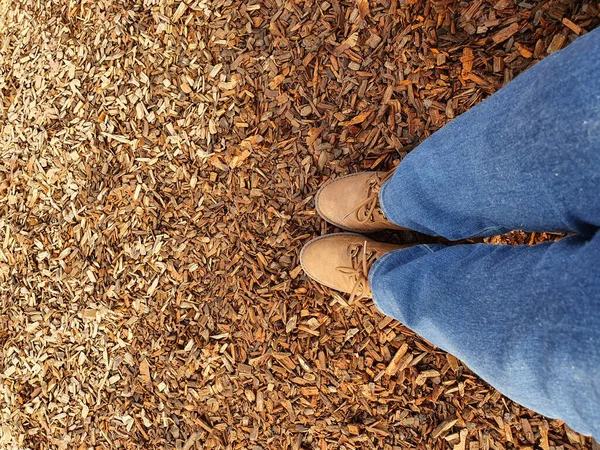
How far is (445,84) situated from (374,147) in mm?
325

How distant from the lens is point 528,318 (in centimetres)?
86

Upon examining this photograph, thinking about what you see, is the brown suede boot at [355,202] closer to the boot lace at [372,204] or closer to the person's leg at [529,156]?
the boot lace at [372,204]

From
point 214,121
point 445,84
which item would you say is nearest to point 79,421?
point 214,121

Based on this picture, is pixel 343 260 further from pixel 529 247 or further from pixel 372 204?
pixel 529 247

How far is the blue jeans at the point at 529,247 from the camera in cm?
77

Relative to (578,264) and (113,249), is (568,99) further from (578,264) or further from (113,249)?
(113,249)

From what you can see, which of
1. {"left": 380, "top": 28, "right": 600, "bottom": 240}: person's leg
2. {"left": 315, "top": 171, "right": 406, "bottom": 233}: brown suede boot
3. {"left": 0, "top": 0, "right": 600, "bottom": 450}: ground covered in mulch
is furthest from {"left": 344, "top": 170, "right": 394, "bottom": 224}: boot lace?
{"left": 380, "top": 28, "right": 600, "bottom": 240}: person's leg

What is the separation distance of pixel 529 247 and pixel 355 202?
31.7 inches

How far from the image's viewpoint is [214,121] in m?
1.98

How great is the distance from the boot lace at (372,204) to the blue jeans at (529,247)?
16.2 inches

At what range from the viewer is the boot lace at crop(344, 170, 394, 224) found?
1.65 metres

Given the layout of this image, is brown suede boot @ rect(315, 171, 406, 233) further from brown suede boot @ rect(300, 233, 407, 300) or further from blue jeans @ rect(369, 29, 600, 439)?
blue jeans @ rect(369, 29, 600, 439)

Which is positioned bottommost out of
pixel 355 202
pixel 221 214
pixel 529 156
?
pixel 221 214

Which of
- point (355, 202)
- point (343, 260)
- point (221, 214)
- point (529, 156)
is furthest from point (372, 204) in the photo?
point (529, 156)
